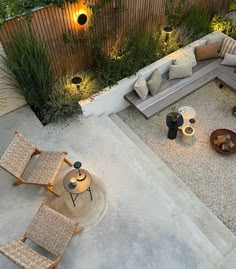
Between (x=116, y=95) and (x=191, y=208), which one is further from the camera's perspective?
(x=116, y=95)

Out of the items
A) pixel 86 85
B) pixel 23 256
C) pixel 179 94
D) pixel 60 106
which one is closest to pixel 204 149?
pixel 179 94

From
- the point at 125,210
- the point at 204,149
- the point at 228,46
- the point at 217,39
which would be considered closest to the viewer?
the point at 125,210

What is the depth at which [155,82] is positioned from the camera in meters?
5.63

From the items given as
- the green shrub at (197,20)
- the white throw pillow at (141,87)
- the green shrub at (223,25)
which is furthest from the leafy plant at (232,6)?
the white throw pillow at (141,87)

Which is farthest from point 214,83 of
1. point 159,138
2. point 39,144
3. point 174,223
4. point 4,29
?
point 4,29

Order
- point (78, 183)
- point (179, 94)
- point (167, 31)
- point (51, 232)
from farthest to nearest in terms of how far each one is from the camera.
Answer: point (167, 31)
point (179, 94)
point (78, 183)
point (51, 232)

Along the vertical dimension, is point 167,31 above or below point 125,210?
above

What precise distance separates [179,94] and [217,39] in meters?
1.77

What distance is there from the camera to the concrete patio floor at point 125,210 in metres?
3.80

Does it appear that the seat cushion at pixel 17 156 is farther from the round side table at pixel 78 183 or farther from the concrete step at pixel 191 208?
the concrete step at pixel 191 208

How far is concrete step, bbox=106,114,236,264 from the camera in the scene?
4136 mm

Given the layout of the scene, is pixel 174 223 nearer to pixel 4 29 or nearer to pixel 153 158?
pixel 153 158

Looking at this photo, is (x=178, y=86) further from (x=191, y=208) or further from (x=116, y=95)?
(x=191, y=208)

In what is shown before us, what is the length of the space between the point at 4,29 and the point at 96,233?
127 inches
